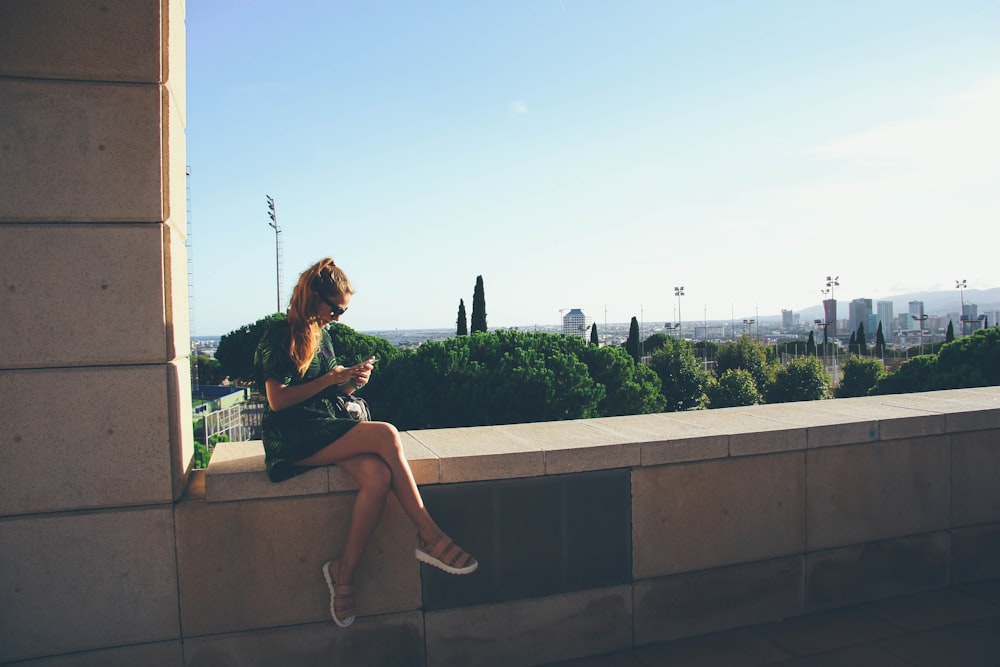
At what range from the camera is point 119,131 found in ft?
9.61

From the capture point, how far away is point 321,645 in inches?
124

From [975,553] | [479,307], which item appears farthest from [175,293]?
[479,307]

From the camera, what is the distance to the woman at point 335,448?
10.0ft

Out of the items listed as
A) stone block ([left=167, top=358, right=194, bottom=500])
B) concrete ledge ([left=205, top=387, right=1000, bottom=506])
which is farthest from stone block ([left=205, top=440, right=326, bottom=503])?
stone block ([left=167, top=358, right=194, bottom=500])

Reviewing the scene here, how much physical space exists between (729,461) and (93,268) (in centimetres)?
312

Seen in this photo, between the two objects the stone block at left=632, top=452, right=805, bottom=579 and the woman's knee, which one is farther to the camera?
the stone block at left=632, top=452, right=805, bottom=579

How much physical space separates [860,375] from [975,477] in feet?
135

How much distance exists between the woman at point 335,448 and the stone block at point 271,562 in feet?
0.36

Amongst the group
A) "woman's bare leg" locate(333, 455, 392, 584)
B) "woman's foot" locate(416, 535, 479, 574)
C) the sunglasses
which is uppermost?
the sunglasses

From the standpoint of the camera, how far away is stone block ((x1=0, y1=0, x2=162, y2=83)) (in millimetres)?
2828

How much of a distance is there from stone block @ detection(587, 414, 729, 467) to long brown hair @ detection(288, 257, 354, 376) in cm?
158

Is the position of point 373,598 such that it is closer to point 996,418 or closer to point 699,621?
point 699,621

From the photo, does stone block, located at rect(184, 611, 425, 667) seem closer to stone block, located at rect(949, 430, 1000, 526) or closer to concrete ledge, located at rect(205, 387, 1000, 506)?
concrete ledge, located at rect(205, 387, 1000, 506)

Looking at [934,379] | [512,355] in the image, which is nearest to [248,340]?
[512,355]
